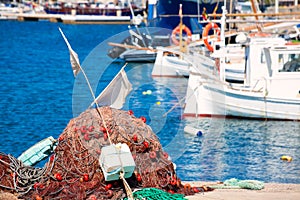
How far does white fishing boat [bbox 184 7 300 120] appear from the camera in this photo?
77.3ft

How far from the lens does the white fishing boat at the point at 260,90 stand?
927 inches

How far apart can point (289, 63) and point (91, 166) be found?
15.0 meters

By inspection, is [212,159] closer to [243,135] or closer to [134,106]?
[243,135]

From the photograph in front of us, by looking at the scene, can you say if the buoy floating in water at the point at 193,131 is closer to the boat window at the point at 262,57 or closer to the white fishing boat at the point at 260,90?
the white fishing boat at the point at 260,90

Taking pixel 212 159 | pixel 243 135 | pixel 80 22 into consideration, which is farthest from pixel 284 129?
pixel 80 22

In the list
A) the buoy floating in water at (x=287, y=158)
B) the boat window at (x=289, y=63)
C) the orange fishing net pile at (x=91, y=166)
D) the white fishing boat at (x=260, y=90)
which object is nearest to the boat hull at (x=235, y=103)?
the white fishing boat at (x=260, y=90)

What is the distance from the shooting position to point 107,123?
988cm

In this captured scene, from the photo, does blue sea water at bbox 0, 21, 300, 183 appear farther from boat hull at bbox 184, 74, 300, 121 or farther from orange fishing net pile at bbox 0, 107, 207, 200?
orange fishing net pile at bbox 0, 107, 207, 200

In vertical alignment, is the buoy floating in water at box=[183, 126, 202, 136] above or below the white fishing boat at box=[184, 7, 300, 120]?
below

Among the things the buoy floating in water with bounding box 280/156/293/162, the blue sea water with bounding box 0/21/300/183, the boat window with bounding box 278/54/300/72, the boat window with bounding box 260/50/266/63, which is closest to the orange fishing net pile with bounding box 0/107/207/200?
the blue sea water with bounding box 0/21/300/183

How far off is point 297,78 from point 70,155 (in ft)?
48.6

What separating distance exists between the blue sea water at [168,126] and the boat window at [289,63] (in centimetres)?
162

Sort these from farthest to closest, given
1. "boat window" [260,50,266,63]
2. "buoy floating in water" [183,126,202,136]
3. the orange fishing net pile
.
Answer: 1. "boat window" [260,50,266,63]
2. "buoy floating in water" [183,126,202,136]
3. the orange fishing net pile

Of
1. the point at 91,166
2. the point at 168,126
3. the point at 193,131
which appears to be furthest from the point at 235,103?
the point at 91,166
